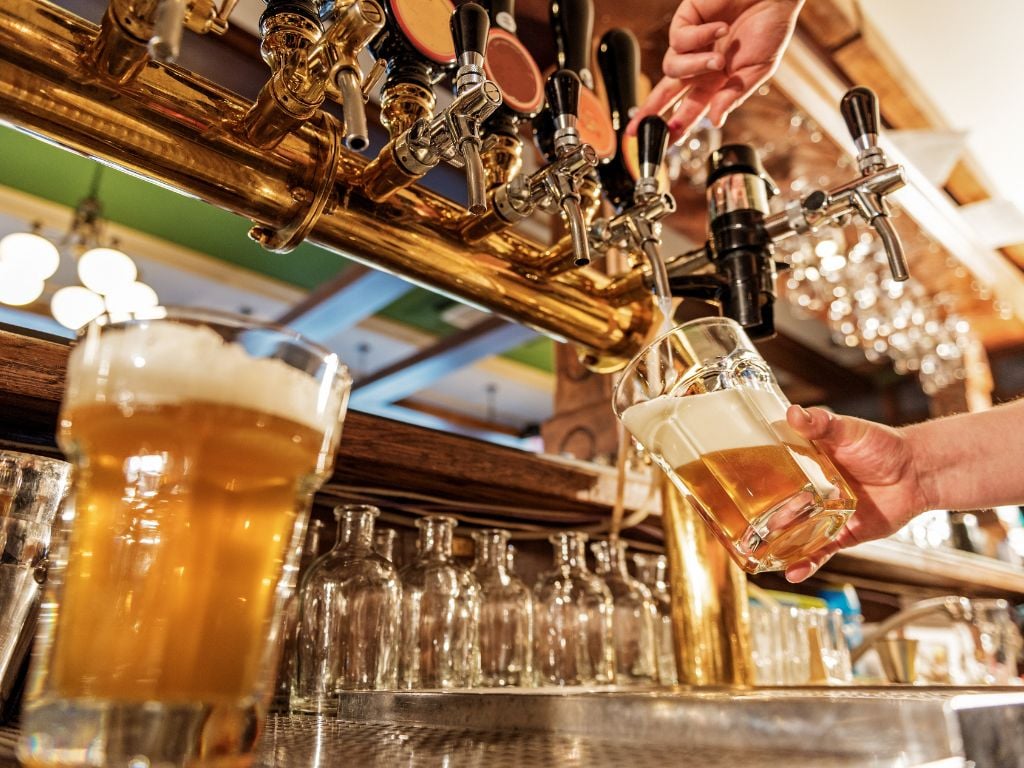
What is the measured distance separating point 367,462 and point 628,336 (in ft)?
1.39

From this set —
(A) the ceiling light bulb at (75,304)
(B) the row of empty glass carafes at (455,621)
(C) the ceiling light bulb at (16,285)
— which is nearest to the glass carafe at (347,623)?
(B) the row of empty glass carafes at (455,621)

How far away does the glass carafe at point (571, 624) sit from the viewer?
1.13 meters

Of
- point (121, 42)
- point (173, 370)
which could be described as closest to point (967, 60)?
point (121, 42)

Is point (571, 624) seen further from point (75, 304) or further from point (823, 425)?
point (75, 304)

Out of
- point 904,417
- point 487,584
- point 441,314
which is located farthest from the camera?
point 441,314

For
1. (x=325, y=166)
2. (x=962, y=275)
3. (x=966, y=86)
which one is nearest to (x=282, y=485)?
(x=325, y=166)

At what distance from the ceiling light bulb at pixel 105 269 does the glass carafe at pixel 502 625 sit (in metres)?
3.17

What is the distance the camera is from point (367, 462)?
0.99 metres

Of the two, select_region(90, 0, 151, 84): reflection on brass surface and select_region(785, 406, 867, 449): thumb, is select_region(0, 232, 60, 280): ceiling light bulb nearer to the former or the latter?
select_region(90, 0, 151, 84): reflection on brass surface

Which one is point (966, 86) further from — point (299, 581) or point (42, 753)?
point (42, 753)

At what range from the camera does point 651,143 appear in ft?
3.19

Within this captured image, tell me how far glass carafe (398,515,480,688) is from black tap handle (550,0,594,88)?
720 millimetres

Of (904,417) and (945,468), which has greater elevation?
(904,417)

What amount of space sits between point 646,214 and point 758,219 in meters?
0.18
